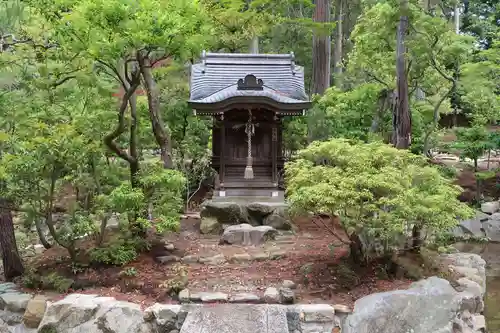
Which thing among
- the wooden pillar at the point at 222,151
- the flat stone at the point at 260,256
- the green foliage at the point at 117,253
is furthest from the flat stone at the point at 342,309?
the wooden pillar at the point at 222,151

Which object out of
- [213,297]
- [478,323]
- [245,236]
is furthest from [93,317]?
[478,323]

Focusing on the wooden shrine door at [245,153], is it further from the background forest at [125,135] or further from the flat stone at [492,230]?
the flat stone at [492,230]

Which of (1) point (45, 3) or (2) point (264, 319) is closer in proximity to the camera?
(2) point (264, 319)

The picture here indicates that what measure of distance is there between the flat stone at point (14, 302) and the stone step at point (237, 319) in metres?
2.56

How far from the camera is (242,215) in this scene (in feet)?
35.6

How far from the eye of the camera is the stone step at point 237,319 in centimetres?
615

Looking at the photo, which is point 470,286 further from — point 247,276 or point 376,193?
point 247,276

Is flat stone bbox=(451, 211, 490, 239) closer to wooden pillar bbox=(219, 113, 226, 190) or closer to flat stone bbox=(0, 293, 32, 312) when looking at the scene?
wooden pillar bbox=(219, 113, 226, 190)

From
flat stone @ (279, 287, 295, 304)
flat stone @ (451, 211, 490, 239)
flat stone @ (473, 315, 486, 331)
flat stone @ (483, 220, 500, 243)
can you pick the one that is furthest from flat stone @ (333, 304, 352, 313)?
flat stone @ (483, 220, 500, 243)

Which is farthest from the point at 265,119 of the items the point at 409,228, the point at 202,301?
the point at 202,301

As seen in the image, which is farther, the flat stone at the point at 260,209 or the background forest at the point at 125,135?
the flat stone at the point at 260,209

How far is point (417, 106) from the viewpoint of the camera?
15.0 metres

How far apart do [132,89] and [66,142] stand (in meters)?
1.47

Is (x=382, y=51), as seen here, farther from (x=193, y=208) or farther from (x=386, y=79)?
(x=193, y=208)
